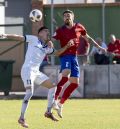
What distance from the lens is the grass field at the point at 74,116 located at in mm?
13008

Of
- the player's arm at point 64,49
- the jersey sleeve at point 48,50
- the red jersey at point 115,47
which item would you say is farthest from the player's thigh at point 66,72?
the red jersey at point 115,47

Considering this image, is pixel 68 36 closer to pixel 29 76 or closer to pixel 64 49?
pixel 64 49

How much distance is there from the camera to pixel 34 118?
1473cm

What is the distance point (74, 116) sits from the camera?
15.3m

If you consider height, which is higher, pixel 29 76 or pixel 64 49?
pixel 64 49

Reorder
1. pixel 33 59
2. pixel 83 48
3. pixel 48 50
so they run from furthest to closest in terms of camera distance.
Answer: pixel 83 48, pixel 48 50, pixel 33 59

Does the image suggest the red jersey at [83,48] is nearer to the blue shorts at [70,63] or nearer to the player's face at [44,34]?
the blue shorts at [70,63]

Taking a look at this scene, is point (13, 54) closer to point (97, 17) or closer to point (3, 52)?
point (3, 52)

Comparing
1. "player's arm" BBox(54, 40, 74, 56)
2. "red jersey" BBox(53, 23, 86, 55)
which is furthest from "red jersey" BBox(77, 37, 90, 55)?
"player's arm" BBox(54, 40, 74, 56)

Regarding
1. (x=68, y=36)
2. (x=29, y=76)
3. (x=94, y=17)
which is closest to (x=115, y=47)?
(x=94, y=17)

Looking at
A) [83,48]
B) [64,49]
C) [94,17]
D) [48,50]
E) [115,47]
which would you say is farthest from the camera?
[94,17]

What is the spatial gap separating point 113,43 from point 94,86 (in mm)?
2125

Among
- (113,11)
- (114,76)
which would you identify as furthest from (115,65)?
(113,11)

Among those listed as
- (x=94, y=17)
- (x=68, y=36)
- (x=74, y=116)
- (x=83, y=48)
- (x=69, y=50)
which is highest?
(x=94, y=17)
